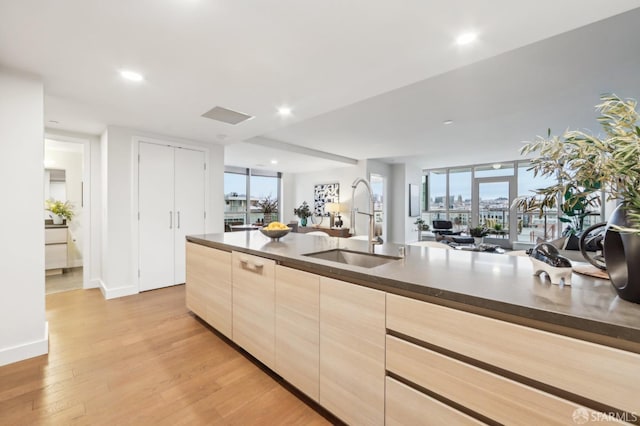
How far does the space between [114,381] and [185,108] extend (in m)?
2.52

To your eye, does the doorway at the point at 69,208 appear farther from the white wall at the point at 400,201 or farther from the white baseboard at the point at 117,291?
the white wall at the point at 400,201

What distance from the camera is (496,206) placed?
802 centimetres

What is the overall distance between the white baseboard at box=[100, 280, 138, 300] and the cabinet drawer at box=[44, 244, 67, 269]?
1.77 m

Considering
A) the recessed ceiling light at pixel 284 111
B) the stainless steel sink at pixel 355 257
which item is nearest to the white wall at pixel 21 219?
the recessed ceiling light at pixel 284 111

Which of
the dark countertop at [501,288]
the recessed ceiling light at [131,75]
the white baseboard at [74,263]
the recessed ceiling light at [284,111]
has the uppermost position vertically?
the recessed ceiling light at [284,111]

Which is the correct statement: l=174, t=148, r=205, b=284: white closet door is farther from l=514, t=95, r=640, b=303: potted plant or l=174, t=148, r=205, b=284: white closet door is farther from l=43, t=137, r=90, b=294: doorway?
l=514, t=95, r=640, b=303: potted plant

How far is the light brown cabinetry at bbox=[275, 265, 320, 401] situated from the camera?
55.7 inches

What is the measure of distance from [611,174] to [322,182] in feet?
23.4

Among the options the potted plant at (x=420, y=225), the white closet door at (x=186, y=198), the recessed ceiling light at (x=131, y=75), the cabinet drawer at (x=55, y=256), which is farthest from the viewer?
the potted plant at (x=420, y=225)

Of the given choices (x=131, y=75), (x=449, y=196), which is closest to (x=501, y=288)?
(x=131, y=75)

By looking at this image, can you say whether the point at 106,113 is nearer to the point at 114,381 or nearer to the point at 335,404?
the point at 114,381

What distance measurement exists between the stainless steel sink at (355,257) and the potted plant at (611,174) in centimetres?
88

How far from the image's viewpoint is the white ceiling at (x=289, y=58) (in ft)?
4.79

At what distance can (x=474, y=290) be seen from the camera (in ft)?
3.08
